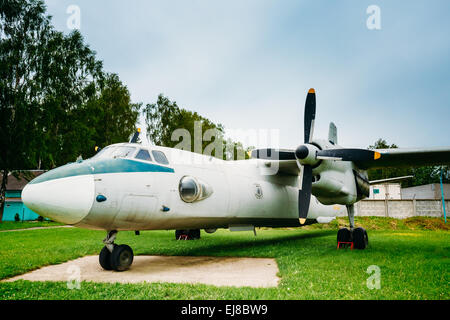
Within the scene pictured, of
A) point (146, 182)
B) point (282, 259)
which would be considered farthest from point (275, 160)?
point (146, 182)

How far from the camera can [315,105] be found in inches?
396

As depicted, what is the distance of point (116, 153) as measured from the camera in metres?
7.01

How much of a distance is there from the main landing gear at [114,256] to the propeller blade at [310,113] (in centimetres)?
632

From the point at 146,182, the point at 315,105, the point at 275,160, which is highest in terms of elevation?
the point at 315,105

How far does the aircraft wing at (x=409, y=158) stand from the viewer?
30.8 feet

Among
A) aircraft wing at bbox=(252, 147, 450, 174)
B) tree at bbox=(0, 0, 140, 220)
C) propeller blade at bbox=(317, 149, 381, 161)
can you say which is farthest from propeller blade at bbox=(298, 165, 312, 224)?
tree at bbox=(0, 0, 140, 220)

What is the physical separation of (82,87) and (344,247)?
987 inches

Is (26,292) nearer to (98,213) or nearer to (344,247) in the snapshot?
(98,213)

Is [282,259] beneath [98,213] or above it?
beneath

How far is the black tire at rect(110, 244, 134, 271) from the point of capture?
6.80 metres

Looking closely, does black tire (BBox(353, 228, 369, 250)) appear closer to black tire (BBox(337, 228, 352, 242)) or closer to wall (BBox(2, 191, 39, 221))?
black tire (BBox(337, 228, 352, 242))

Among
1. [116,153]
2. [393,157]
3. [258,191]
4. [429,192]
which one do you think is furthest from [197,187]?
[429,192]

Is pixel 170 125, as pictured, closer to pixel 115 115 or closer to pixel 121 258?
pixel 115 115
